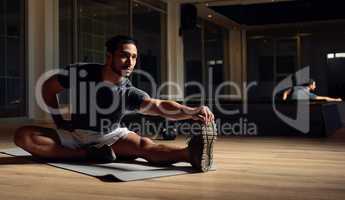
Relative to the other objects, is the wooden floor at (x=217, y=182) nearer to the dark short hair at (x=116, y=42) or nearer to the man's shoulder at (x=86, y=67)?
the man's shoulder at (x=86, y=67)

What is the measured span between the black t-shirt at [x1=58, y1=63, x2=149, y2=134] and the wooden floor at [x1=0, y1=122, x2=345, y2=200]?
335 millimetres

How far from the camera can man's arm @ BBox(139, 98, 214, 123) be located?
217 cm

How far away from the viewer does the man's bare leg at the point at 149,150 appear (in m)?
2.42

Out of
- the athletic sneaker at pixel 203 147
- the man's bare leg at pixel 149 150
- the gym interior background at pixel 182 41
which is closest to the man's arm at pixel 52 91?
the man's bare leg at pixel 149 150

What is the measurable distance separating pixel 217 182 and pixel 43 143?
1.15 metres

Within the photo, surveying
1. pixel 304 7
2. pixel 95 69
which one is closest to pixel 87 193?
pixel 95 69

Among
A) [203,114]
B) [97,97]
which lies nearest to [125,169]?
[97,97]

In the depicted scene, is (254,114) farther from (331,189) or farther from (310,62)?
(310,62)

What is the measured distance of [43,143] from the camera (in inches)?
105

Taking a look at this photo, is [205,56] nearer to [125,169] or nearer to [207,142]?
[125,169]

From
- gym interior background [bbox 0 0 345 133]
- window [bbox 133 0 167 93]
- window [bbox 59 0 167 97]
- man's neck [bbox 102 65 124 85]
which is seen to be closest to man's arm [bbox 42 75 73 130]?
man's neck [bbox 102 65 124 85]

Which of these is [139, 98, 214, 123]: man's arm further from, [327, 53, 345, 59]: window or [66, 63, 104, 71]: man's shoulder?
[327, 53, 345, 59]: window

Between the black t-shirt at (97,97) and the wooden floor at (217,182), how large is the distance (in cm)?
33

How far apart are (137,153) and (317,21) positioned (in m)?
10.8
